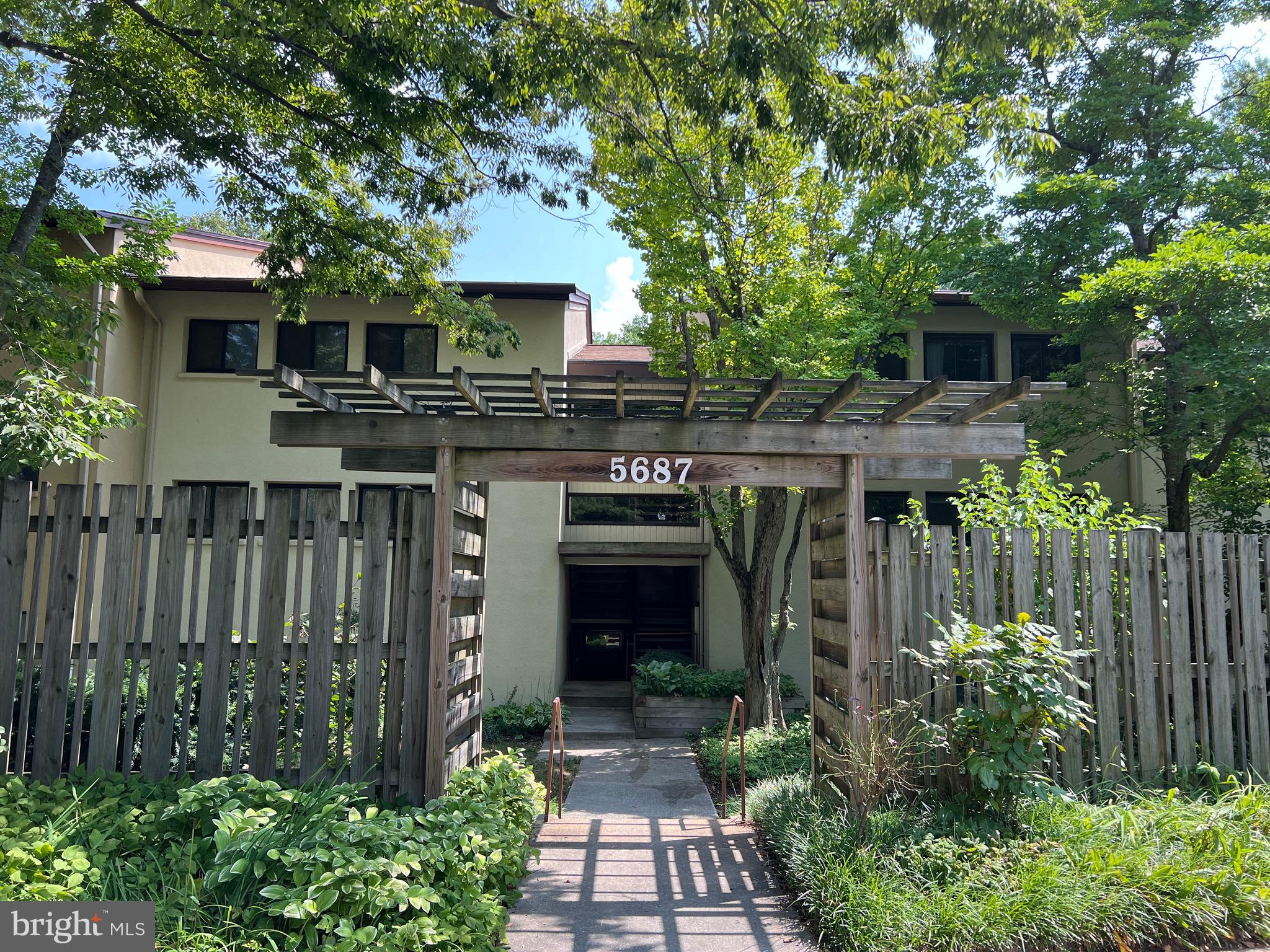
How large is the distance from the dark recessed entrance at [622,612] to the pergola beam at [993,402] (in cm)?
1085

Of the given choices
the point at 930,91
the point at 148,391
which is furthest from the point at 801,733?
the point at 148,391

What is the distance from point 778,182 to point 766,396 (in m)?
6.16

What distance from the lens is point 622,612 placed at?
664 inches

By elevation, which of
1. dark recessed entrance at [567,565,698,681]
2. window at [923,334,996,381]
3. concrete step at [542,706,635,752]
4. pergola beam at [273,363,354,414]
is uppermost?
window at [923,334,996,381]

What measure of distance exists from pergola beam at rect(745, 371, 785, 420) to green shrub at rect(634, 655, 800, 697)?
23.3ft

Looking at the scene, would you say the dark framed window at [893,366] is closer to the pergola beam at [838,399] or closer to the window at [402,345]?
the window at [402,345]

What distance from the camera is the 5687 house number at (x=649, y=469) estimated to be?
6.13 m

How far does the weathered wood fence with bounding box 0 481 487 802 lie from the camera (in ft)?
17.9

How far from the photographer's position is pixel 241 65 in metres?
7.59

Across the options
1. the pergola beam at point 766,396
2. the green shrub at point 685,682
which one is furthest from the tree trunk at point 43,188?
the green shrub at point 685,682

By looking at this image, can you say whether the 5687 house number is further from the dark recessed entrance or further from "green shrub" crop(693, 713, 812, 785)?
the dark recessed entrance

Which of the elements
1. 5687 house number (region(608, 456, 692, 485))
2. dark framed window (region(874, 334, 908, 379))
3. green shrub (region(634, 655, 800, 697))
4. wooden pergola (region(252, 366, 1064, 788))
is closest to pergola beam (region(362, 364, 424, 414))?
wooden pergola (region(252, 366, 1064, 788))

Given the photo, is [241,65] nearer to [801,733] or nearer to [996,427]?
[996,427]

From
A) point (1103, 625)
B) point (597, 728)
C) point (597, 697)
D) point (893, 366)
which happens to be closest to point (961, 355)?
point (893, 366)
